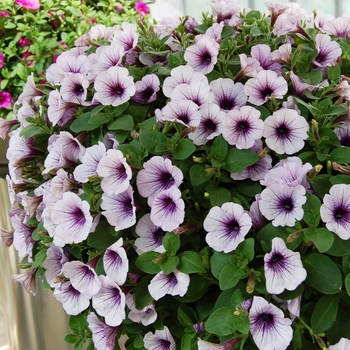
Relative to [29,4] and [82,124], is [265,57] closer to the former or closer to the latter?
[82,124]

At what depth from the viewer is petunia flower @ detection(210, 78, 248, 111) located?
52cm

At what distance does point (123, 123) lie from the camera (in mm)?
523

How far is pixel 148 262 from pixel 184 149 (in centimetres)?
12

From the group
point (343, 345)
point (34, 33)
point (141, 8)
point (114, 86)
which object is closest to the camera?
point (343, 345)

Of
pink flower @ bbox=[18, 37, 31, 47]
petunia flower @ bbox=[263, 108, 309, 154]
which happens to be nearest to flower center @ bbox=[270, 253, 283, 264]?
petunia flower @ bbox=[263, 108, 309, 154]

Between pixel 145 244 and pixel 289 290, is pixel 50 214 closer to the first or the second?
pixel 145 244

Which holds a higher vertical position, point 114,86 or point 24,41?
point 114,86

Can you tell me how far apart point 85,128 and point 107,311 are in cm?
20

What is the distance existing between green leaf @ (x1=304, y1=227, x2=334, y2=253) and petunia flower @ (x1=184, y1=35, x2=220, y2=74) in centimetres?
21

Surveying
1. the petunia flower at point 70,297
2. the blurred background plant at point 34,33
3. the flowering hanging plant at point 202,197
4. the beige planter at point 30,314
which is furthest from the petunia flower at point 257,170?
the blurred background plant at point 34,33

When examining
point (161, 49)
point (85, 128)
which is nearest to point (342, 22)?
point (161, 49)

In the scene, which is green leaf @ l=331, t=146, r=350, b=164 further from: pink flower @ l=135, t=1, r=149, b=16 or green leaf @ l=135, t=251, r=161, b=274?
pink flower @ l=135, t=1, r=149, b=16

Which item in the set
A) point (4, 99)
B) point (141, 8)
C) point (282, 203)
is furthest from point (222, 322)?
point (141, 8)

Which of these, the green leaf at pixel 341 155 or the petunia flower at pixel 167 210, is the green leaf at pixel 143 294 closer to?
the petunia flower at pixel 167 210
